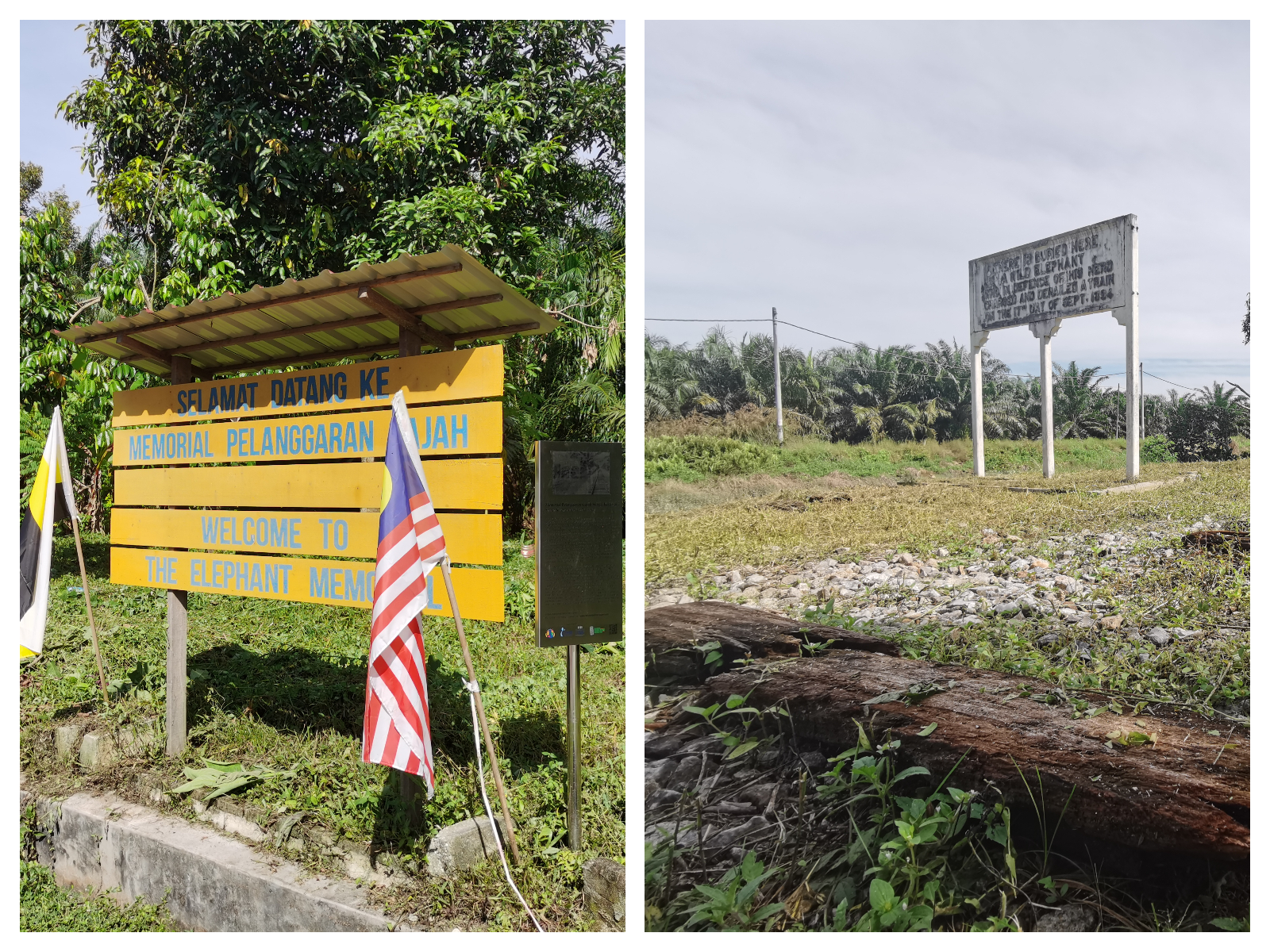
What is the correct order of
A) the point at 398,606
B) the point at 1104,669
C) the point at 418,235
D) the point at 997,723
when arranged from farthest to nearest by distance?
the point at 418,235
the point at 1104,669
the point at 997,723
the point at 398,606

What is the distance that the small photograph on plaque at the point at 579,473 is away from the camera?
9.96ft

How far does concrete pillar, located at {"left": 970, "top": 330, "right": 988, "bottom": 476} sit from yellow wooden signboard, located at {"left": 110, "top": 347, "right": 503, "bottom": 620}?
281cm

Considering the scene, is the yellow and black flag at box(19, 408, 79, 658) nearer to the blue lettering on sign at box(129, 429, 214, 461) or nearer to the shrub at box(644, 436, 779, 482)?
the blue lettering on sign at box(129, 429, 214, 461)

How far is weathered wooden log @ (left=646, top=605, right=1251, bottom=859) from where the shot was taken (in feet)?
9.04

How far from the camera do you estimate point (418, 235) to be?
738 cm

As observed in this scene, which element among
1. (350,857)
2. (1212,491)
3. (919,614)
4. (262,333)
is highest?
(262,333)

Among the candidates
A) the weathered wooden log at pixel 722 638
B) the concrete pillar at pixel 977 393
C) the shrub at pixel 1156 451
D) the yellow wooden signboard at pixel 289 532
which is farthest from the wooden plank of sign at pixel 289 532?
the shrub at pixel 1156 451

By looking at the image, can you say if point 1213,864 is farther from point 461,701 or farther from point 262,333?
point 262,333

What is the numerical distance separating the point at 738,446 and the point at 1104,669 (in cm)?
200

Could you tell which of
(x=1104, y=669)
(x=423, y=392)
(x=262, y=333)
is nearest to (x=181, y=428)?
(x=262, y=333)

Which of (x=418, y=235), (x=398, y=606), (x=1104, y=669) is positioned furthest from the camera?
(x=418, y=235)

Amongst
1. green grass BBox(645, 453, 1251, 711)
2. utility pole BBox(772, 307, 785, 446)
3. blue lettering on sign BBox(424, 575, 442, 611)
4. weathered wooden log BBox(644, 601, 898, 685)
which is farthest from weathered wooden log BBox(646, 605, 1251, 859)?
utility pole BBox(772, 307, 785, 446)

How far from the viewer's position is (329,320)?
12.2ft

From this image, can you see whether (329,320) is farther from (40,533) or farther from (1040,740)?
(1040,740)
